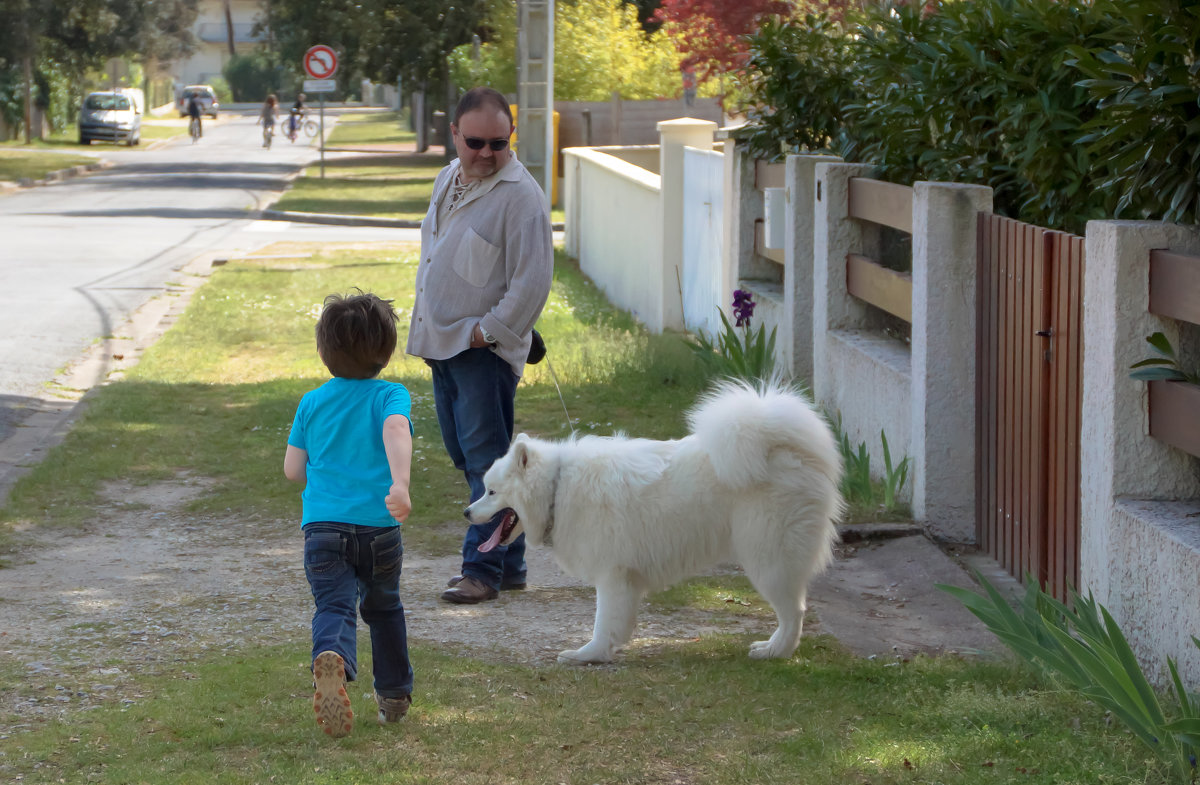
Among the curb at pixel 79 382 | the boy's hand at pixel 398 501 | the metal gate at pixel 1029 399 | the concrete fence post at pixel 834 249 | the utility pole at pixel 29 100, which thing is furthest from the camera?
the utility pole at pixel 29 100

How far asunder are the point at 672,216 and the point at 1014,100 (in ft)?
23.8

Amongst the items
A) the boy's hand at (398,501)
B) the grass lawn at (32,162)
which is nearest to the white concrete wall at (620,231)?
the boy's hand at (398,501)

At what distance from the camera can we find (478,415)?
18.1 feet

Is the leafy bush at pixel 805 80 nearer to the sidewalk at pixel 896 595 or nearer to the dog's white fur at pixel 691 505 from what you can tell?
the sidewalk at pixel 896 595

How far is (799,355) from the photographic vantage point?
9000 mm

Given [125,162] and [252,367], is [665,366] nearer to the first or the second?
[252,367]

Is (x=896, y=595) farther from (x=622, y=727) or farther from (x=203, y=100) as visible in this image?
(x=203, y=100)

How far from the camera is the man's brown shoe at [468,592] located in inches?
220

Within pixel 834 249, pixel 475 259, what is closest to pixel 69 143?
pixel 834 249

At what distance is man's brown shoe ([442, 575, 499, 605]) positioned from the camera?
18.3 feet

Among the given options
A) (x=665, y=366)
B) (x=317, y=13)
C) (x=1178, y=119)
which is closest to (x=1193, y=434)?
(x=1178, y=119)

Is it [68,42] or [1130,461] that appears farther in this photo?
[68,42]

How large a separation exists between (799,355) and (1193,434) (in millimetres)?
4973

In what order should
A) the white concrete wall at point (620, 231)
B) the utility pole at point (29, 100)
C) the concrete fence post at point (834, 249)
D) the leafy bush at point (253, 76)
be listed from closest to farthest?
the concrete fence post at point (834, 249)
the white concrete wall at point (620, 231)
the utility pole at point (29, 100)
the leafy bush at point (253, 76)
